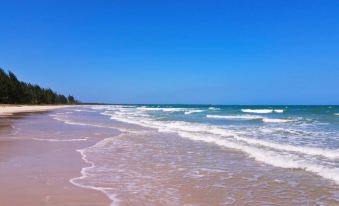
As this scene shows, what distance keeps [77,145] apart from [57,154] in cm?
259

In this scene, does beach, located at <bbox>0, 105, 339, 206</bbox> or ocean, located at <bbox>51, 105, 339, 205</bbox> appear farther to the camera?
ocean, located at <bbox>51, 105, 339, 205</bbox>

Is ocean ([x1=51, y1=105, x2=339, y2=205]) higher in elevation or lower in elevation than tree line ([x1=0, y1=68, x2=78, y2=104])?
lower

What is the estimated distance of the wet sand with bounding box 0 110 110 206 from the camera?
19.8ft

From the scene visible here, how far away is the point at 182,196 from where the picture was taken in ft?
21.5

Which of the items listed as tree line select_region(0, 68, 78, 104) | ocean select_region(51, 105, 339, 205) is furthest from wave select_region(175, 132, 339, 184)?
tree line select_region(0, 68, 78, 104)

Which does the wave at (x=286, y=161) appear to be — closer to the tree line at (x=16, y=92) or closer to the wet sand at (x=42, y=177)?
the wet sand at (x=42, y=177)

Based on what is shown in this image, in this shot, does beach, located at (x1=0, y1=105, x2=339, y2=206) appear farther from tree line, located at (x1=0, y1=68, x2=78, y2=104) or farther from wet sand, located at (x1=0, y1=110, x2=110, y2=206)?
tree line, located at (x1=0, y1=68, x2=78, y2=104)

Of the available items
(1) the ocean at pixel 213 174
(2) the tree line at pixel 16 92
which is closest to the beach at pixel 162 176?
(1) the ocean at pixel 213 174

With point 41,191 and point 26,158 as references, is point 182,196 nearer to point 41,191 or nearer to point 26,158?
point 41,191

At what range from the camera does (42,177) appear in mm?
7840

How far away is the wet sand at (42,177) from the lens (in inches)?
238

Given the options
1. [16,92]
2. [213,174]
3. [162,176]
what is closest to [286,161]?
[213,174]

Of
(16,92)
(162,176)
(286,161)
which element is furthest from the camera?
(16,92)

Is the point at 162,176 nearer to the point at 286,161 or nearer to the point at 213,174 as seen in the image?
the point at 213,174
